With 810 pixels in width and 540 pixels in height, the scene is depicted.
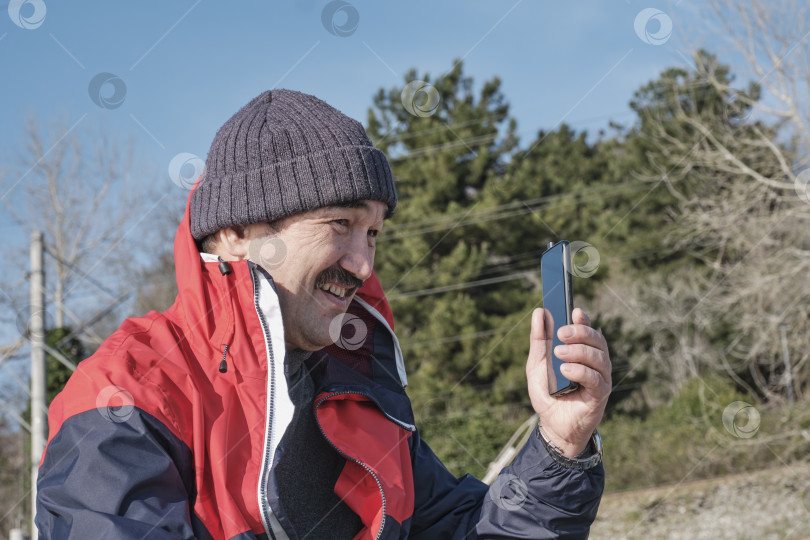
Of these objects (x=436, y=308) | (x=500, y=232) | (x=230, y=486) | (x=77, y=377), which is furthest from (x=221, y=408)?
(x=500, y=232)

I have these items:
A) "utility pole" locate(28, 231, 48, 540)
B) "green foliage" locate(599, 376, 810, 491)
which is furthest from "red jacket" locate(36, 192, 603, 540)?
"green foliage" locate(599, 376, 810, 491)

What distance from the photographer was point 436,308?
1988 cm

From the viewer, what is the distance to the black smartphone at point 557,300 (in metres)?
1.77

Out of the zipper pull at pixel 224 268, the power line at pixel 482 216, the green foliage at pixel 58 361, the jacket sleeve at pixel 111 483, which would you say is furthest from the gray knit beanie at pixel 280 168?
the power line at pixel 482 216

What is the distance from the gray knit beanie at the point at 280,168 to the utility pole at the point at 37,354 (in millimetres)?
11052

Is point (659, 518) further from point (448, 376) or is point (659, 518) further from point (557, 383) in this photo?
point (557, 383)

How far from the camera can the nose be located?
2076mm

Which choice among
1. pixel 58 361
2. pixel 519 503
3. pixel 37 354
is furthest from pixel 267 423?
pixel 58 361

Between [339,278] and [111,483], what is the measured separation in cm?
86

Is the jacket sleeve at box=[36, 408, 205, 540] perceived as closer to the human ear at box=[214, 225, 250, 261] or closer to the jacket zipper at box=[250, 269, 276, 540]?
the jacket zipper at box=[250, 269, 276, 540]

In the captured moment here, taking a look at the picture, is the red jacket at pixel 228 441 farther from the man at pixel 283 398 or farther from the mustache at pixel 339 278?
the mustache at pixel 339 278

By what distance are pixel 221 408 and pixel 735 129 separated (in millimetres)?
16440

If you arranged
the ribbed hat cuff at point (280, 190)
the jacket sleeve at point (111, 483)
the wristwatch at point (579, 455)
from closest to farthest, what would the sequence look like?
1. the jacket sleeve at point (111, 483)
2. the wristwatch at point (579, 455)
3. the ribbed hat cuff at point (280, 190)

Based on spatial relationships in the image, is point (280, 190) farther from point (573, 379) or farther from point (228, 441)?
point (573, 379)
